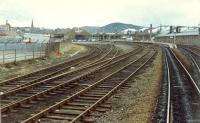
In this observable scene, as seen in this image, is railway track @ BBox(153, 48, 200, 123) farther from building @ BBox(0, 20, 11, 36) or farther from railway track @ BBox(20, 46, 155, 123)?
building @ BBox(0, 20, 11, 36)

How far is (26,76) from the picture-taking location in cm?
2366

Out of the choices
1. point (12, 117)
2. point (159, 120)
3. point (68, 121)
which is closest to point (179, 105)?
point (159, 120)

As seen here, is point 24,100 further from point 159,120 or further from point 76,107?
point 159,120

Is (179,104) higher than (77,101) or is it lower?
lower

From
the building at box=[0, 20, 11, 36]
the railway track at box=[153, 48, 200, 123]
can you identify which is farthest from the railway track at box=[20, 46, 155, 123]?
the building at box=[0, 20, 11, 36]

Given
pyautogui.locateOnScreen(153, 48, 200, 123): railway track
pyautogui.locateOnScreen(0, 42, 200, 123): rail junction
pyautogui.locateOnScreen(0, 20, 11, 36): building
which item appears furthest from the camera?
pyautogui.locateOnScreen(0, 20, 11, 36): building

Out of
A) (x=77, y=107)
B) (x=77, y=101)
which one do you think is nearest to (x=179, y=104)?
(x=77, y=101)

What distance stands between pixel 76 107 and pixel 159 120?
123 inches

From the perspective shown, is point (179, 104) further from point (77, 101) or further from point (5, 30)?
point (5, 30)

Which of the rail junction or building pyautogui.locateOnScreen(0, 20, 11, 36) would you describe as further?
building pyautogui.locateOnScreen(0, 20, 11, 36)

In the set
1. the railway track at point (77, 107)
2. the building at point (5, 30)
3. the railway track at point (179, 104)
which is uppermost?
the building at point (5, 30)

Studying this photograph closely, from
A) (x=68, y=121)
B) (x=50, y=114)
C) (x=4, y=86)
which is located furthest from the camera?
(x=4, y=86)

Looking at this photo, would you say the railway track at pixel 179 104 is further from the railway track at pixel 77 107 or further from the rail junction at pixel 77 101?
the railway track at pixel 77 107

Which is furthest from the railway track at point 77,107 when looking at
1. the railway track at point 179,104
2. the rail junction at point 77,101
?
the railway track at point 179,104
